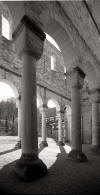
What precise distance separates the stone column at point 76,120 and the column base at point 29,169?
2029 mm

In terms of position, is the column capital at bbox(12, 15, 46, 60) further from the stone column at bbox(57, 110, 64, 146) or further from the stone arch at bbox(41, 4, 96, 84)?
the stone column at bbox(57, 110, 64, 146)

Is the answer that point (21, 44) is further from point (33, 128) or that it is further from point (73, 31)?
point (73, 31)

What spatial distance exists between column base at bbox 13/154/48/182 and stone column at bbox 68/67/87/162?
2029 millimetres

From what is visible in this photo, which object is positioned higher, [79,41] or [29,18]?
[79,41]

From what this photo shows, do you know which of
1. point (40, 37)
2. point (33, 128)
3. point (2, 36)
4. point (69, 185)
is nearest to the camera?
point (69, 185)

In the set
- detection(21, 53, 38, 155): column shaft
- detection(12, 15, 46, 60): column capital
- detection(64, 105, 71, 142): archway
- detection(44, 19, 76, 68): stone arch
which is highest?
detection(44, 19, 76, 68): stone arch

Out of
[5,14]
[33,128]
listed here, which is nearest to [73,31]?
[33,128]

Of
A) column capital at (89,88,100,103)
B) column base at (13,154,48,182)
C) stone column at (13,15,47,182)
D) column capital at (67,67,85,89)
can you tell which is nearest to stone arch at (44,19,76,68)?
column capital at (67,67,85,89)

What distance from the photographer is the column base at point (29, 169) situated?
3.04 metres

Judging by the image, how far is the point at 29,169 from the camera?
3094mm

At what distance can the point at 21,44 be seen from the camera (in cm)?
353

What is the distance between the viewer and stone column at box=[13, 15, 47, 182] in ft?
10.6

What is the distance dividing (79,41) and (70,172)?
4.62m

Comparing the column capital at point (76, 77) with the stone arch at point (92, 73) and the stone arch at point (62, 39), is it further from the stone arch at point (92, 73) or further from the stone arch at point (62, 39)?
the stone arch at point (92, 73)
